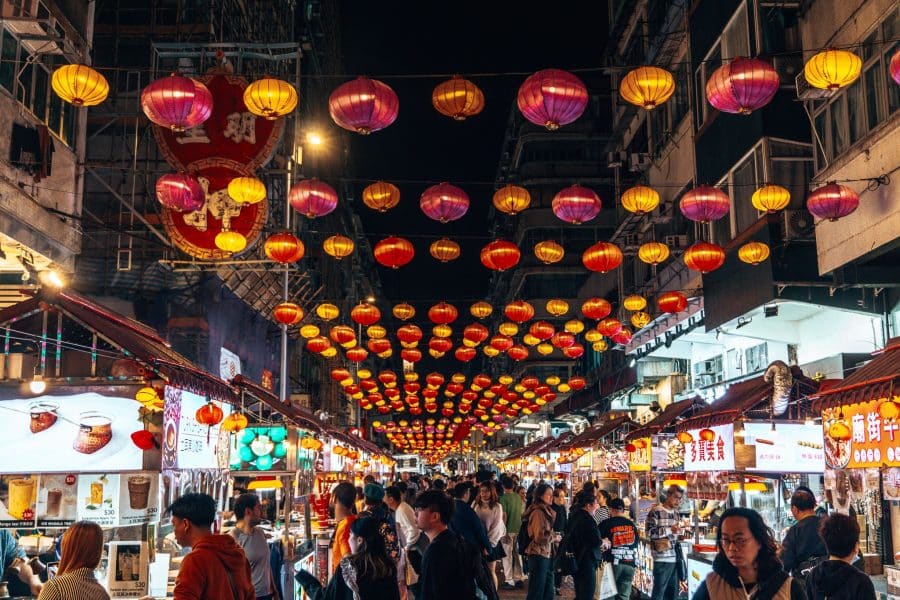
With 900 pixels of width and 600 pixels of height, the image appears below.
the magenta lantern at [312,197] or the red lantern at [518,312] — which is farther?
the red lantern at [518,312]

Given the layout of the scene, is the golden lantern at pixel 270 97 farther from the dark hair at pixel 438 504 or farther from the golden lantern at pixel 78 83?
the dark hair at pixel 438 504

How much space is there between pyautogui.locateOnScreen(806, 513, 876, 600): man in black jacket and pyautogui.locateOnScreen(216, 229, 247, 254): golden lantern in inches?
456

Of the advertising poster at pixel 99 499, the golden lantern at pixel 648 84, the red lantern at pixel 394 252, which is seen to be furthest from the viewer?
the red lantern at pixel 394 252

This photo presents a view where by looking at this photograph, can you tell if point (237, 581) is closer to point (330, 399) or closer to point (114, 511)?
point (114, 511)

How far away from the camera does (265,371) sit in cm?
3112

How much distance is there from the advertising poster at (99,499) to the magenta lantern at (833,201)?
10282mm

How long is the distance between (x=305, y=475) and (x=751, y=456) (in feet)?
34.0

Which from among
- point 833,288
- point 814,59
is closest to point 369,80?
point 814,59

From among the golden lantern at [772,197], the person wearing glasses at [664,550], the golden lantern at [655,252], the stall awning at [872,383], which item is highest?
the golden lantern at [655,252]

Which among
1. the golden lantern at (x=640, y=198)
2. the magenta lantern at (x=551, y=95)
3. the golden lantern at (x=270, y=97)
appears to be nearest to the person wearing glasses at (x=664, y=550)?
the golden lantern at (x=640, y=198)

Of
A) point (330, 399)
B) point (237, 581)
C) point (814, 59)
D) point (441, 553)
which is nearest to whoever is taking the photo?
point (237, 581)

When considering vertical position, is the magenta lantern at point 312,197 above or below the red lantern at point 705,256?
above

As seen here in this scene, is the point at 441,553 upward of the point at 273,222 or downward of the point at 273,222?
downward

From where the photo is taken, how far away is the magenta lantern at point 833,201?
13133 millimetres
